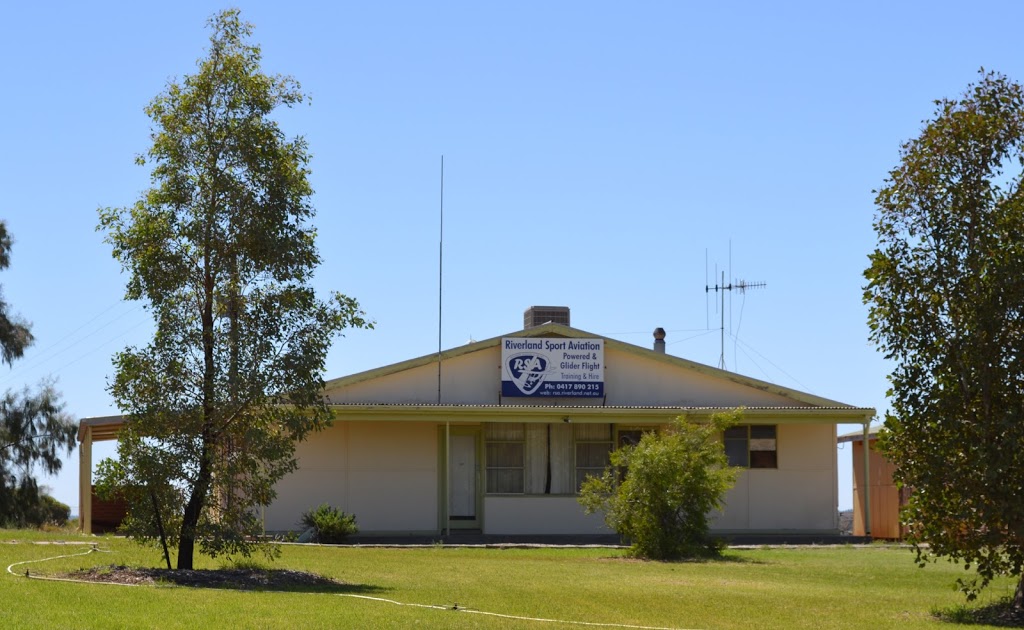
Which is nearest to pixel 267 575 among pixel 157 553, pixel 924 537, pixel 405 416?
pixel 157 553

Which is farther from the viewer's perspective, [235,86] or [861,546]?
[861,546]

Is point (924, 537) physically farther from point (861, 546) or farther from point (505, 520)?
point (505, 520)

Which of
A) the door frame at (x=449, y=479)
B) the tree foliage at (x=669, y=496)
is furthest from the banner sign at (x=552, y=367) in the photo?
the tree foliage at (x=669, y=496)

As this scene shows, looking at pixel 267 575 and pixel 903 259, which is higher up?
pixel 903 259

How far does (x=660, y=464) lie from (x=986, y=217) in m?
10.3

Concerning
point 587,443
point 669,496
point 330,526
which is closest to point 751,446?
point 587,443

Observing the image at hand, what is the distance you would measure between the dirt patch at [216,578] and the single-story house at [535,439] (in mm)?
11452

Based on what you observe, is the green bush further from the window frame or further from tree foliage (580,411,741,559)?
the window frame

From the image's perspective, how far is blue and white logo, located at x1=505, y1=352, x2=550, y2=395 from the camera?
29.8m

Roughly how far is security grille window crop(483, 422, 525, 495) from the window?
15.3ft

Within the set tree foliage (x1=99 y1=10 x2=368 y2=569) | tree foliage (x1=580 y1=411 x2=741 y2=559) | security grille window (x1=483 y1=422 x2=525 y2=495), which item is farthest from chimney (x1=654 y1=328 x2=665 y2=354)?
tree foliage (x1=99 y1=10 x2=368 y2=569)

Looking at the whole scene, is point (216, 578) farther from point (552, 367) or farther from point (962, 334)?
point (552, 367)

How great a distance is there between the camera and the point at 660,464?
2292 cm

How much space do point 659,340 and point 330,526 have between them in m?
10.2
